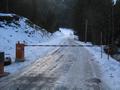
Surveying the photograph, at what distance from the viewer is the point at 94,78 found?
14750 millimetres

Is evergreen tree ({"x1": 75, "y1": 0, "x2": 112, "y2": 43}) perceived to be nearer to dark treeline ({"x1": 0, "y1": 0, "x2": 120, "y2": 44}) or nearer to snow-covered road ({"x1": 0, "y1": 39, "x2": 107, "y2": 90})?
dark treeline ({"x1": 0, "y1": 0, "x2": 120, "y2": 44})

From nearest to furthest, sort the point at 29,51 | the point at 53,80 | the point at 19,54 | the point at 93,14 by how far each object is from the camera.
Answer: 1. the point at 53,80
2. the point at 19,54
3. the point at 29,51
4. the point at 93,14

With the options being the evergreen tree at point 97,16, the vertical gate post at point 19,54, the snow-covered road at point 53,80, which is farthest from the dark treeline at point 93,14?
the snow-covered road at point 53,80

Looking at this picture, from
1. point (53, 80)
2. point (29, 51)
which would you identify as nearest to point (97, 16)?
point (29, 51)

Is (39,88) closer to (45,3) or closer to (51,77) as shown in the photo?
(51,77)

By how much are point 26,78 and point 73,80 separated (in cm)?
196

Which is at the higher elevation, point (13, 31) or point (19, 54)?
point (13, 31)

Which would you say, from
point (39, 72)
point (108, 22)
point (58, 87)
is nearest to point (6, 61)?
point (39, 72)

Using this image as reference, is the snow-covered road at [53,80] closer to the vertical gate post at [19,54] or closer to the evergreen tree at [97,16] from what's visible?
the vertical gate post at [19,54]

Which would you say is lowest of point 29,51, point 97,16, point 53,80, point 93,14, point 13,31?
point 53,80

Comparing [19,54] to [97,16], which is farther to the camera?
[97,16]

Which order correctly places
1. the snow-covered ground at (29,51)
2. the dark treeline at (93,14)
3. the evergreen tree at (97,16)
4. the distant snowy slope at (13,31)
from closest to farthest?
the snow-covered ground at (29,51) < the distant snowy slope at (13,31) < the dark treeline at (93,14) < the evergreen tree at (97,16)

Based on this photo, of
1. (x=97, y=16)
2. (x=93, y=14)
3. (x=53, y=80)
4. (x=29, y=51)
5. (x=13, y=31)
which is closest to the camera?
(x=53, y=80)

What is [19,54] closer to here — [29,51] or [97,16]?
[29,51]
